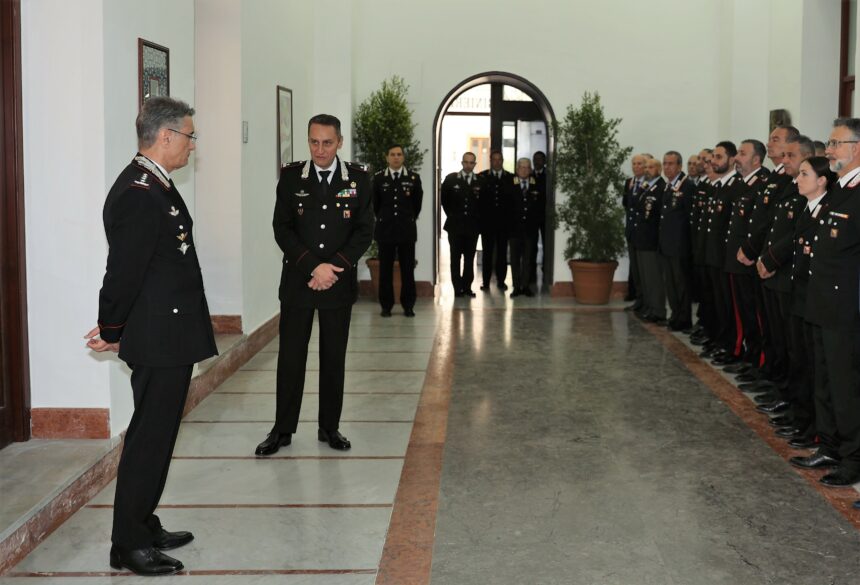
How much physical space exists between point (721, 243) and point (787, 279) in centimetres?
189

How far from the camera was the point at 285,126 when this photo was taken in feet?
29.9

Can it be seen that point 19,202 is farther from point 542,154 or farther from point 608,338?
point 542,154

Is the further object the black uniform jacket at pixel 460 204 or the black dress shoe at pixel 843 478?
the black uniform jacket at pixel 460 204

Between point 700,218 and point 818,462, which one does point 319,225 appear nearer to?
point 818,462

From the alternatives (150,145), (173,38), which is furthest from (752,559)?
(173,38)

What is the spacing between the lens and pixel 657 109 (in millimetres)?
11891

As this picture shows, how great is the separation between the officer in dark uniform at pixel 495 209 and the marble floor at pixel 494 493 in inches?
194

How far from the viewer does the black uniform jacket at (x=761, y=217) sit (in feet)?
21.1

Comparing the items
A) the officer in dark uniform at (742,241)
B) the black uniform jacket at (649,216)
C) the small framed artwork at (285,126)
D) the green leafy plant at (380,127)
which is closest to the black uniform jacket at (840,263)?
the officer in dark uniform at (742,241)

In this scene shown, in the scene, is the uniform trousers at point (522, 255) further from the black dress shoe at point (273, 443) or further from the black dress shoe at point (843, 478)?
the black dress shoe at point (843, 478)

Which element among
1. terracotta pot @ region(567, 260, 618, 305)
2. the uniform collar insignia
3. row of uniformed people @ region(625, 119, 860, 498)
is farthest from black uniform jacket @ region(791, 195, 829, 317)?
terracotta pot @ region(567, 260, 618, 305)

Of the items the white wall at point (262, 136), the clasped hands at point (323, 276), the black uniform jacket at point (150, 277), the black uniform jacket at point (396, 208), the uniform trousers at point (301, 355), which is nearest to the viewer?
the black uniform jacket at point (150, 277)

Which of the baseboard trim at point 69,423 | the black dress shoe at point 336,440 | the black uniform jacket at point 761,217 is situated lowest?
the black dress shoe at point 336,440

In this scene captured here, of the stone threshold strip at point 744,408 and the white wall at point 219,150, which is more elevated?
the white wall at point 219,150
